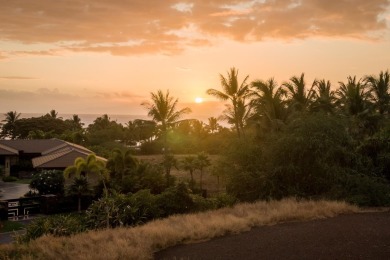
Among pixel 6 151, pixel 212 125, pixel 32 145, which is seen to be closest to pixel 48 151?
pixel 6 151

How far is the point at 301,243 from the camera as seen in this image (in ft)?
38.3

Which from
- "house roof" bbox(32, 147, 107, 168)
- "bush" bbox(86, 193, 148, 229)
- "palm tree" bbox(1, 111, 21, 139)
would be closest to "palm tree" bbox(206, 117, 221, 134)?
"palm tree" bbox(1, 111, 21, 139)

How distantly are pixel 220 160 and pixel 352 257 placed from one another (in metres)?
13.6

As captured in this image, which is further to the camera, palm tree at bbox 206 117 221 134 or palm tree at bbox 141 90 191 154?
palm tree at bbox 206 117 221 134

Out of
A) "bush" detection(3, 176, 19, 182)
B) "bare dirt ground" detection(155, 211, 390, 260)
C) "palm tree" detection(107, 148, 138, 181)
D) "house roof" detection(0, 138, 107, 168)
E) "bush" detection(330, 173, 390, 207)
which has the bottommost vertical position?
"bare dirt ground" detection(155, 211, 390, 260)

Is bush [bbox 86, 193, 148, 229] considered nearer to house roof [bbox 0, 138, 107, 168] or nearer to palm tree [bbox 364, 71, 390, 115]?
house roof [bbox 0, 138, 107, 168]

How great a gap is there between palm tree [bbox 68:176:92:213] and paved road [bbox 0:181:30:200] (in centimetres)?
544

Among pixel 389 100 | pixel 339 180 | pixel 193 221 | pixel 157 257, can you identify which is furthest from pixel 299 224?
pixel 389 100

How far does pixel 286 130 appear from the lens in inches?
901

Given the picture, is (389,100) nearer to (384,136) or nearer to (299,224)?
(384,136)

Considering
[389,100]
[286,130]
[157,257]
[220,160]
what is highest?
[389,100]

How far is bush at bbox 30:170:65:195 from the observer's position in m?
25.8

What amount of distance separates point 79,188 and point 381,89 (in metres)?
28.6

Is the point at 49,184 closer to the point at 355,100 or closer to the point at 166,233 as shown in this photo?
the point at 166,233
